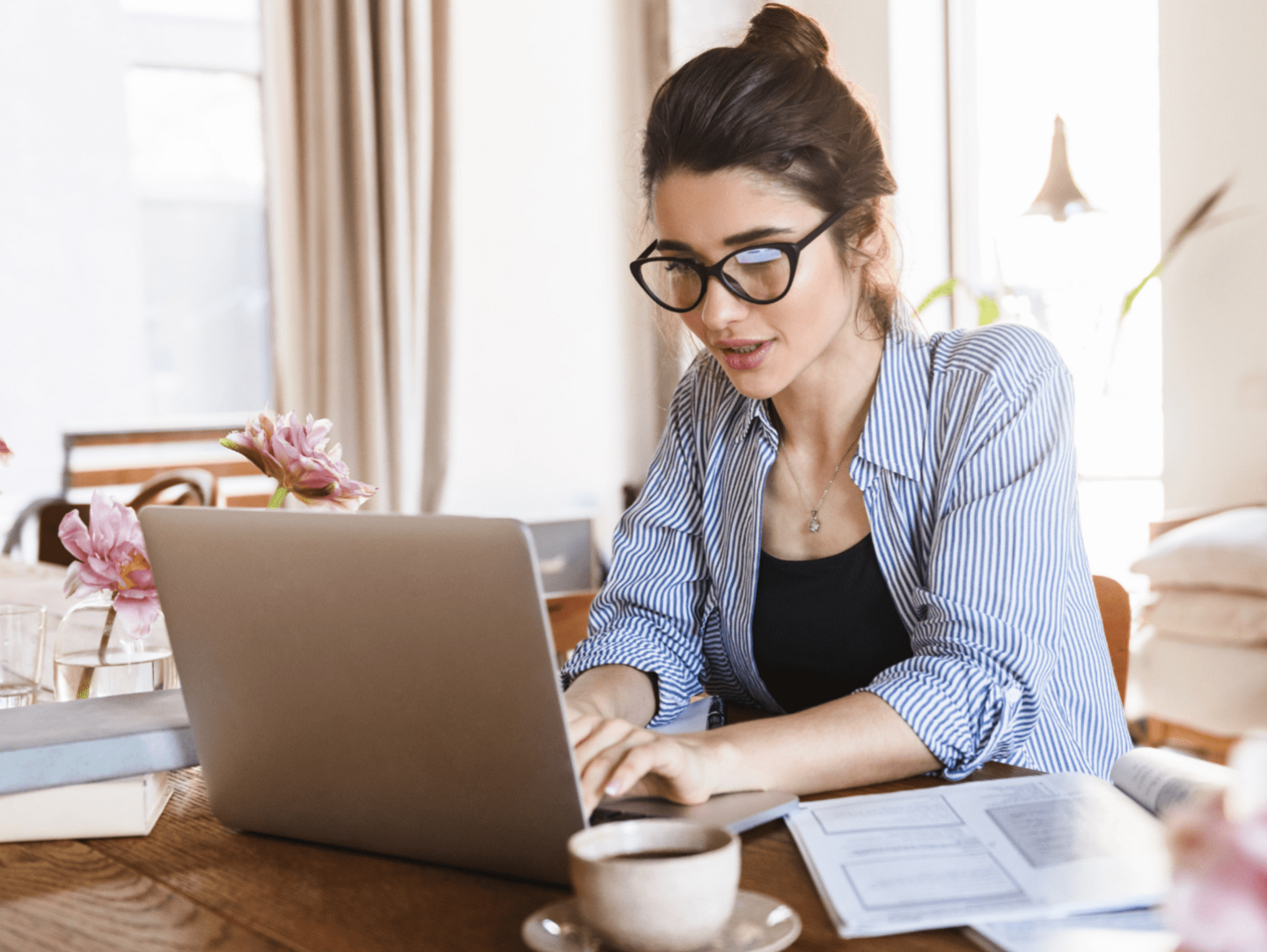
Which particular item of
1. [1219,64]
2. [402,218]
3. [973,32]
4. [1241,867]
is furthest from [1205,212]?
[1241,867]

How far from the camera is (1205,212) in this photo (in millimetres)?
2553

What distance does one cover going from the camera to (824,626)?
120 cm

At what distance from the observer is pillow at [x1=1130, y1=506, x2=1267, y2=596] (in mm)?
2244

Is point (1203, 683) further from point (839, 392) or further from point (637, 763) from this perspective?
point (637, 763)

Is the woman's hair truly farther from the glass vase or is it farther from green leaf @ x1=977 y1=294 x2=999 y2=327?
green leaf @ x1=977 y1=294 x2=999 y2=327

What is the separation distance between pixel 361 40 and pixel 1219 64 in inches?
83.8

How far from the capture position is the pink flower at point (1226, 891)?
0.91 feet

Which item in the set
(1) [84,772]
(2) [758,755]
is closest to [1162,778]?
(2) [758,755]

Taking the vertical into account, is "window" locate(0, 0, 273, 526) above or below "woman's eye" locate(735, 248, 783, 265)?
above

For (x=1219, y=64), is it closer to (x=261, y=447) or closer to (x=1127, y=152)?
(x=1127, y=152)

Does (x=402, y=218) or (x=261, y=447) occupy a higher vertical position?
(x=402, y=218)

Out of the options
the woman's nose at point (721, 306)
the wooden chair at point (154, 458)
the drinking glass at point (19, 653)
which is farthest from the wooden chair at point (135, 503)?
the woman's nose at point (721, 306)

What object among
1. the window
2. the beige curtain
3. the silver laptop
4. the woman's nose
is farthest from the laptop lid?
the window

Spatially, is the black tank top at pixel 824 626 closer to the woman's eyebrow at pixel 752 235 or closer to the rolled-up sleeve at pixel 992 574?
the rolled-up sleeve at pixel 992 574
